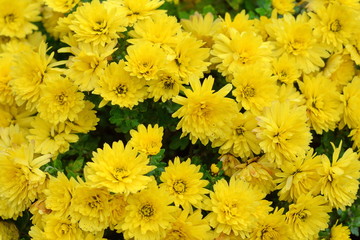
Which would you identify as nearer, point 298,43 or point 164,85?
point 164,85

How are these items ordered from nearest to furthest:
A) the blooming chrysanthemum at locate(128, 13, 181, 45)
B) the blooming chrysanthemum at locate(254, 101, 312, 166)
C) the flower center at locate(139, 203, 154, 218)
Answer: the flower center at locate(139, 203, 154, 218) < the blooming chrysanthemum at locate(254, 101, 312, 166) < the blooming chrysanthemum at locate(128, 13, 181, 45)

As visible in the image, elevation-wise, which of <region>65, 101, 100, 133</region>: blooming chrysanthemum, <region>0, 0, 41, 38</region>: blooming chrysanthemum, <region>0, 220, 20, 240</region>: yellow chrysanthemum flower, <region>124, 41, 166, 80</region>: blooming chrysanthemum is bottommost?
<region>0, 220, 20, 240</region>: yellow chrysanthemum flower

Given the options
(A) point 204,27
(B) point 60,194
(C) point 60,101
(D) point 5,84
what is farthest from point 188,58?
(D) point 5,84

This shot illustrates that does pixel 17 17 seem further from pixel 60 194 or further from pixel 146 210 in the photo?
pixel 146 210

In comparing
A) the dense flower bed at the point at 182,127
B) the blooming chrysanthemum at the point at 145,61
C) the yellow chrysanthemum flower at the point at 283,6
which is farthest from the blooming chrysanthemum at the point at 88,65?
the yellow chrysanthemum flower at the point at 283,6

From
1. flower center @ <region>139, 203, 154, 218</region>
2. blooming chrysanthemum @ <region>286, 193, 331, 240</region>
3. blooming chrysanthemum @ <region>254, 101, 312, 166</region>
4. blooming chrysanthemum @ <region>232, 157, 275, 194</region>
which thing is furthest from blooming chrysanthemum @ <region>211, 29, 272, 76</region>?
flower center @ <region>139, 203, 154, 218</region>

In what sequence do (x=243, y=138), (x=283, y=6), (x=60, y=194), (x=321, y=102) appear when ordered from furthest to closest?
(x=283, y=6)
(x=321, y=102)
(x=243, y=138)
(x=60, y=194)

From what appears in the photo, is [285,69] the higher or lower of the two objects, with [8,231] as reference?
higher

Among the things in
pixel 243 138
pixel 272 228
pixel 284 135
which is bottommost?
pixel 272 228

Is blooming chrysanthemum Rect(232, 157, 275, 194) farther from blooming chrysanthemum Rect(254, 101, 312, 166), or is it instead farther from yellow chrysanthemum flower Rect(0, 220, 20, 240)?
yellow chrysanthemum flower Rect(0, 220, 20, 240)

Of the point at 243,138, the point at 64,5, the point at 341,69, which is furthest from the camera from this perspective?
the point at 341,69
